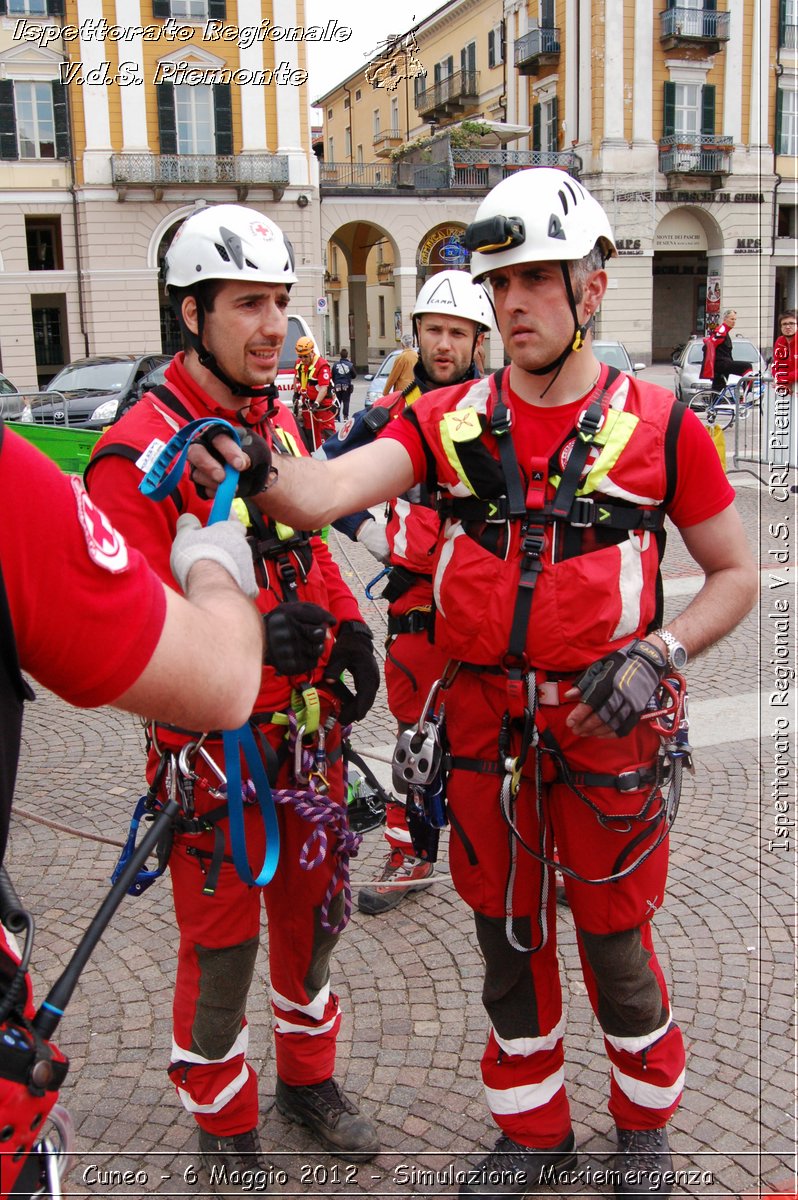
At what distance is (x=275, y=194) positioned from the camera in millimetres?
35250

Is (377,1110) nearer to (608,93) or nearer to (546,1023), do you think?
(546,1023)

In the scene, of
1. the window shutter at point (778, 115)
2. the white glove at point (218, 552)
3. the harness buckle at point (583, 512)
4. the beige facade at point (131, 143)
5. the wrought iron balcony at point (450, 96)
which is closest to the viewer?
the white glove at point (218, 552)

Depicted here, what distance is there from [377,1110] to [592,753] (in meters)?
1.39

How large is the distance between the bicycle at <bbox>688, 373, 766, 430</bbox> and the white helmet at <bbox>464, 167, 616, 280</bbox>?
50.2 feet

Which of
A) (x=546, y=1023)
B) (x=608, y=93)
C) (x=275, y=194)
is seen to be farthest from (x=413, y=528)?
(x=608, y=93)

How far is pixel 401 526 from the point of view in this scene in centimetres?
431

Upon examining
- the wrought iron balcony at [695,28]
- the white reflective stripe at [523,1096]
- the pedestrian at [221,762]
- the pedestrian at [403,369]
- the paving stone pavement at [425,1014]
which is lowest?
the paving stone pavement at [425,1014]

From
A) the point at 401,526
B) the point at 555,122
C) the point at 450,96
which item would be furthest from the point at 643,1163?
the point at 450,96

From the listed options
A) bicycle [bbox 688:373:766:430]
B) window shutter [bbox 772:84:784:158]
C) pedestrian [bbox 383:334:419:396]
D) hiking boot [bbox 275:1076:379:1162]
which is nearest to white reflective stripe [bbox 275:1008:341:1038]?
hiking boot [bbox 275:1076:379:1162]

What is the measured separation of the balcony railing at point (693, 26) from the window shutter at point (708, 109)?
1.56 metres

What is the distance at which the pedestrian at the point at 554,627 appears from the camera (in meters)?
2.56

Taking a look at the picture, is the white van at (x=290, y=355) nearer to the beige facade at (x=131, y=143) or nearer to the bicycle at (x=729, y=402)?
the bicycle at (x=729, y=402)

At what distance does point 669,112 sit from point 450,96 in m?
14.7

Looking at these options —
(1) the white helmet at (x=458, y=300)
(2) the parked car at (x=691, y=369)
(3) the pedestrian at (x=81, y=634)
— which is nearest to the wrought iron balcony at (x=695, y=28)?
(2) the parked car at (x=691, y=369)
